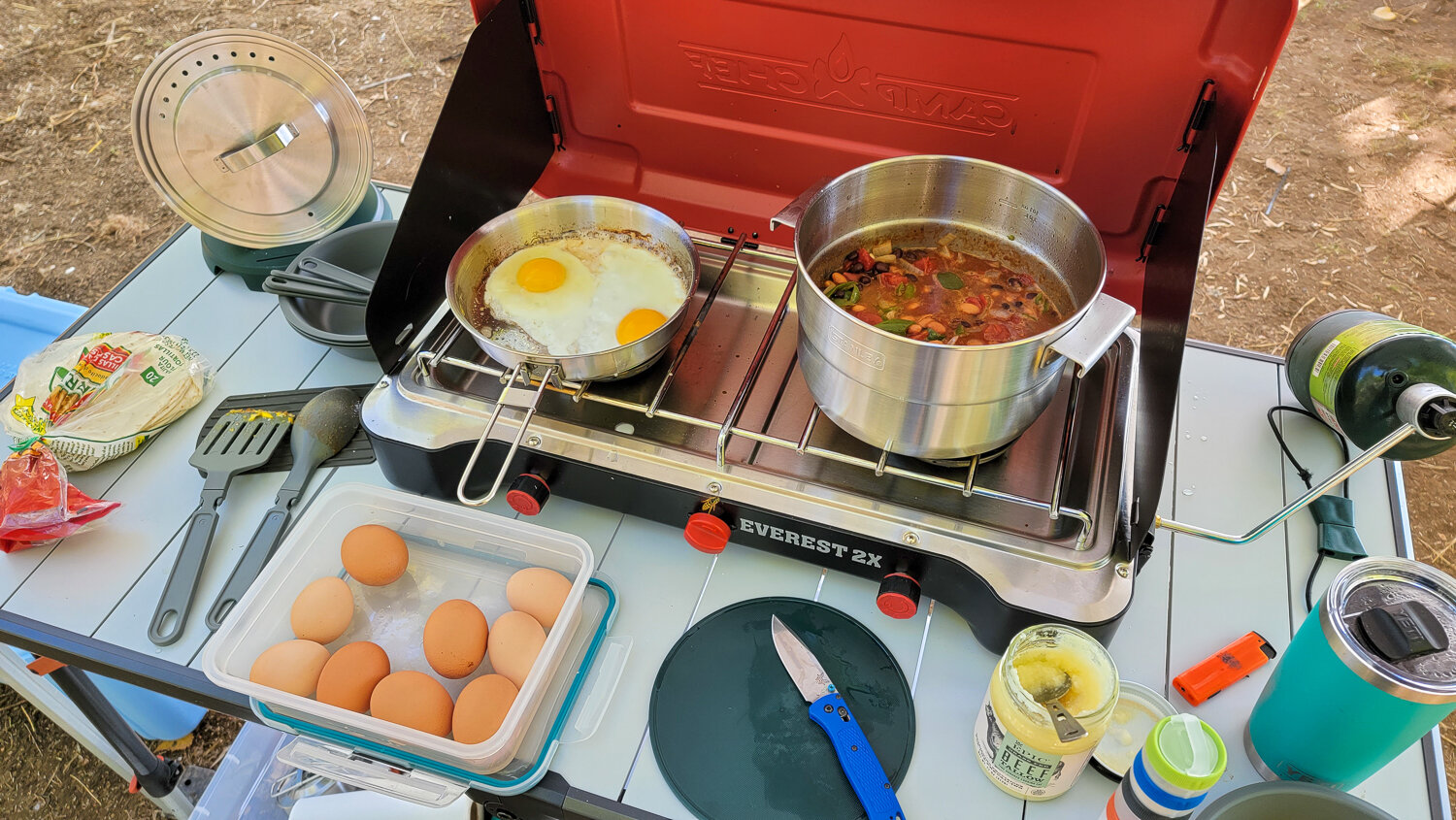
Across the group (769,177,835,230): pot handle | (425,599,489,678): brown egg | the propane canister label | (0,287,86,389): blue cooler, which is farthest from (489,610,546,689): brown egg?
(0,287,86,389): blue cooler

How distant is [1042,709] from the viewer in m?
1.13

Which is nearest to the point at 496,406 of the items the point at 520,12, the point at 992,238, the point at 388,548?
the point at 388,548

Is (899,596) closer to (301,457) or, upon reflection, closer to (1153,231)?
(1153,231)

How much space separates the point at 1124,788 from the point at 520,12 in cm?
157

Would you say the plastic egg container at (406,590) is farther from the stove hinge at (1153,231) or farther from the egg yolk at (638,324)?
the stove hinge at (1153,231)

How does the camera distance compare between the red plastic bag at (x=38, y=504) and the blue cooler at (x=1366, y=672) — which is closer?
the blue cooler at (x=1366, y=672)

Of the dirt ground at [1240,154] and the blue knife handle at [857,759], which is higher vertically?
the blue knife handle at [857,759]

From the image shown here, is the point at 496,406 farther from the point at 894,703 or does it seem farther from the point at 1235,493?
the point at 1235,493

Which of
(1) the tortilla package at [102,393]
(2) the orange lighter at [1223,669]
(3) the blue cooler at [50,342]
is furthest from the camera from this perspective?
(3) the blue cooler at [50,342]

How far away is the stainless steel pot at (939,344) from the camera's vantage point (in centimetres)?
116

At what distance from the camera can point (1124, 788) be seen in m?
1.12

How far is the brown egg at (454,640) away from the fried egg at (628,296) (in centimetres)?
49

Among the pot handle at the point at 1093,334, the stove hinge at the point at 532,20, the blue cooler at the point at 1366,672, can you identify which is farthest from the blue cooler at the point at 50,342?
the blue cooler at the point at 1366,672

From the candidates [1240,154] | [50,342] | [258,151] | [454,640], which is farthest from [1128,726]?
[1240,154]
